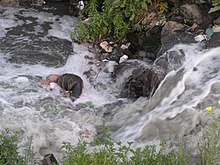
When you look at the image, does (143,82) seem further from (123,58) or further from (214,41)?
(214,41)

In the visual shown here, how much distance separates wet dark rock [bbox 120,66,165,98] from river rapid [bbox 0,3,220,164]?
0.17 m

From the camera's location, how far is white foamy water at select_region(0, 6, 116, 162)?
585cm

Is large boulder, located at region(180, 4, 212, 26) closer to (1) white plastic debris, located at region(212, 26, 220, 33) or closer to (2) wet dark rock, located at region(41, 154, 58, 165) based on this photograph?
(1) white plastic debris, located at region(212, 26, 220, 33)

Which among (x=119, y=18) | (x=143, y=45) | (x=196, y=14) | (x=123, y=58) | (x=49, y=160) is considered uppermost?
(x=196, y=14)

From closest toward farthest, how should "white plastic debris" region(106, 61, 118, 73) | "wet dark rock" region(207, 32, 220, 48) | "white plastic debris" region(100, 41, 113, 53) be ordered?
"wet dark rock" region(207, 32, 220, 48) → "white plastic debris" region(106, 61, 118, 73) → "white plastic debris" region(100, 41, 113, 53)

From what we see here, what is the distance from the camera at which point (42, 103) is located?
6.62 meters

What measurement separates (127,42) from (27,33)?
2.15 meters

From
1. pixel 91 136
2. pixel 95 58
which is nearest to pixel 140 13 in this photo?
pixel 95 58

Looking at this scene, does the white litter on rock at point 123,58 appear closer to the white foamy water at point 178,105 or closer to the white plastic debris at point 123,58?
the white plastic debris at point 123,58

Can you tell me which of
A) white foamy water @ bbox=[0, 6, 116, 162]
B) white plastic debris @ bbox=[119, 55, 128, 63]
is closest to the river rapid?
white foamy water @ bbox=[0, 6, 116, 162]

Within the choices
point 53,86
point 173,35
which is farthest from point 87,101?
point 173,35

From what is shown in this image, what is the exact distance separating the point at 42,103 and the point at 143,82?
1586mm

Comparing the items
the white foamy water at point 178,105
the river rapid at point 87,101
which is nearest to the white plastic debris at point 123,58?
the river rapid at point 87,101

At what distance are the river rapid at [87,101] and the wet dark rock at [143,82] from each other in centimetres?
17
